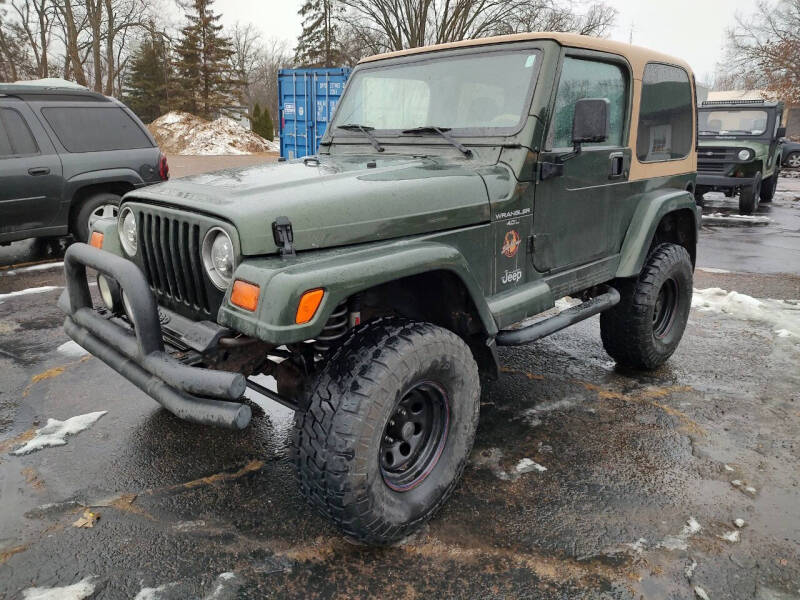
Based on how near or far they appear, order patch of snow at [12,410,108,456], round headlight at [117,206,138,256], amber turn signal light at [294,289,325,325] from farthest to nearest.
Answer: patch of snow at [12,410,108,456] < round headlight at [117,206,138,256] < amber turn signal light at [294,289,325,325]

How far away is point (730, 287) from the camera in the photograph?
674 cm

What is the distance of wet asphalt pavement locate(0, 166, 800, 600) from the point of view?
92.5 inches

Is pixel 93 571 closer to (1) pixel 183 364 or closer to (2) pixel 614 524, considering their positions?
(1) pixel 183 364

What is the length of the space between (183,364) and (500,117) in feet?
6.31

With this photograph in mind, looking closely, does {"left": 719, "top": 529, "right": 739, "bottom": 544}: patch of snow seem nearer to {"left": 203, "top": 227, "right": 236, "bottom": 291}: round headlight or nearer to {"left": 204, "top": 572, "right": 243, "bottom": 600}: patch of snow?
{"left": 204, "top": 572, "right": 243, "bottom": 600}: patch of snow

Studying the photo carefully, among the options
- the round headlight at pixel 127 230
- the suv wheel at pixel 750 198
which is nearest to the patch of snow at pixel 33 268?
the round headlight at pixel 127 230

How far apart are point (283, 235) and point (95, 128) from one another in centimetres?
644

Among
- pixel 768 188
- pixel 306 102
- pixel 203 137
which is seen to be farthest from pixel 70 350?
pixel 203 137

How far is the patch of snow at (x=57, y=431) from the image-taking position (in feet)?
10.7

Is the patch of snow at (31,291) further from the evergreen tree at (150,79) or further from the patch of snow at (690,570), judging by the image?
the evergreen tree at (150,79)

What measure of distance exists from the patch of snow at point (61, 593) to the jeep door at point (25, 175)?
19.0ft

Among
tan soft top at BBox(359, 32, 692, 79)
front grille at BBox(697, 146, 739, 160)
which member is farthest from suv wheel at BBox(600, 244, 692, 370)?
front grille at BBox(697, 146, 739, 160)

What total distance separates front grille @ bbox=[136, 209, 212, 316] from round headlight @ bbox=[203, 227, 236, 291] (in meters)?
0.05

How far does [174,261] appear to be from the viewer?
2.49 meters
